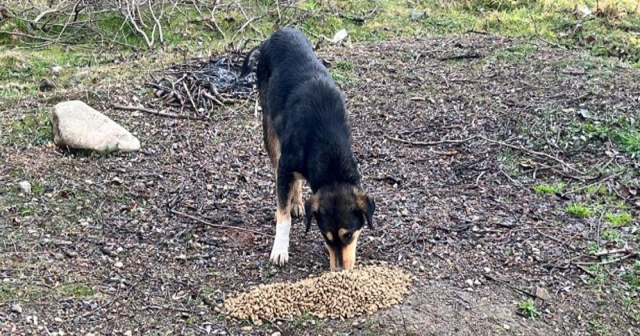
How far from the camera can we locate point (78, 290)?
486cm

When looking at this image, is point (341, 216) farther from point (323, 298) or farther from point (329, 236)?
point (323, 298)

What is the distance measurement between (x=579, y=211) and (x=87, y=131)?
4.56 meters

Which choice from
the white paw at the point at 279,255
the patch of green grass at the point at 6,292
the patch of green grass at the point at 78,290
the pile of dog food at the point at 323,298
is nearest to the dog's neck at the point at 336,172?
the white paw at the point at 279,255

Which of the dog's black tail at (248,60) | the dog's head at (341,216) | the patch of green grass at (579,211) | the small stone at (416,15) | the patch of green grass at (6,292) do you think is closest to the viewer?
the patch of green grass at (6,292)

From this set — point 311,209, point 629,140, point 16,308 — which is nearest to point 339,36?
point 629,140

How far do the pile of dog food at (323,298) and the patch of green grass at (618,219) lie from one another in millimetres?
2049

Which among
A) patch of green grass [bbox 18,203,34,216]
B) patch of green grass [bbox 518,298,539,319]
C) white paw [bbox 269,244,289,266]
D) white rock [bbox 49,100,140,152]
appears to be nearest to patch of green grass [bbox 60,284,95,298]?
patch of green grass [bbox 18,203,34,216]

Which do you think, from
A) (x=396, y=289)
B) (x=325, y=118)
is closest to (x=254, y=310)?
(x=396, y=289)

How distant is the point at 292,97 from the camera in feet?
19.1

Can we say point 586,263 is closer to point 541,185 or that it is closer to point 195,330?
point 541,185

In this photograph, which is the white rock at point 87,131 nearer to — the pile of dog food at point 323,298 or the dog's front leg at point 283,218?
the dog's front leg at point 283,218

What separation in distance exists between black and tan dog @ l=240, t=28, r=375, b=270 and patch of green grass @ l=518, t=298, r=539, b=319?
45.6 inches

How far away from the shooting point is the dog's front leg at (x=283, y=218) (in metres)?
5.34

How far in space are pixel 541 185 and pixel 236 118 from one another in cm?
344
